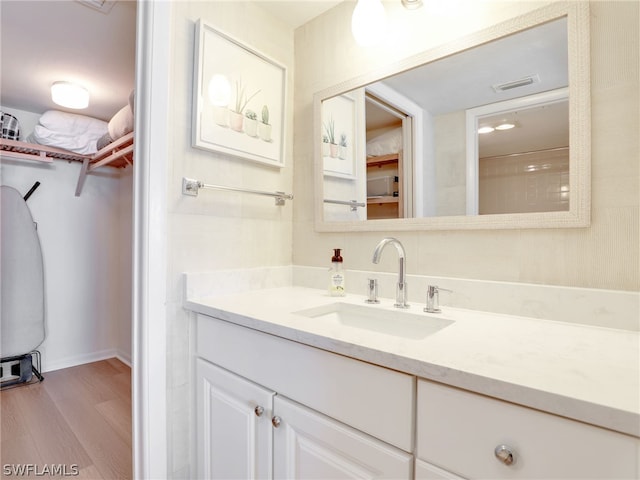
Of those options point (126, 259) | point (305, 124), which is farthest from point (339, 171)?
point (126, 259)

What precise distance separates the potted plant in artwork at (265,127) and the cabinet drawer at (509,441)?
3.93 ft

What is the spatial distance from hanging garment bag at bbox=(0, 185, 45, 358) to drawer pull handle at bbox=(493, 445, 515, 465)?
3.14 metres

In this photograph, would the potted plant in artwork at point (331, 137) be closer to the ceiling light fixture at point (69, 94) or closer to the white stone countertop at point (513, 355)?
the white stone countertop at point (513, 355)

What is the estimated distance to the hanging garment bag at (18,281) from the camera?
2441mm

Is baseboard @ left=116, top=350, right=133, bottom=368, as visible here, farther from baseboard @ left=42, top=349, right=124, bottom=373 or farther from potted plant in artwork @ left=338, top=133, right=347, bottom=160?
potted plant in artwork @ left=338, top=133, right=347, bottom=160

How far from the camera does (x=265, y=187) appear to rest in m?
1.53

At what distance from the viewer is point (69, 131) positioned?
258 cm

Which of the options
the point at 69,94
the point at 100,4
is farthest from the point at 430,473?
the point at 69,94

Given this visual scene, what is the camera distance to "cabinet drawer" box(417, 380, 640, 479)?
498 millimetres

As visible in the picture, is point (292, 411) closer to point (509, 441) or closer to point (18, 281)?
point (509, 441)

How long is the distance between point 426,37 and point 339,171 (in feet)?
1.94

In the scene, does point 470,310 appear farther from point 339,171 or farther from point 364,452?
point 339,171

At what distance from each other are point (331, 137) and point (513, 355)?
1.13 metres

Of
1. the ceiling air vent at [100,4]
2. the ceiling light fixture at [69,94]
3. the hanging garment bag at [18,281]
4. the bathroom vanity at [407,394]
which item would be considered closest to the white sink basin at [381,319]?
the bathroom vanity at [407,394]
